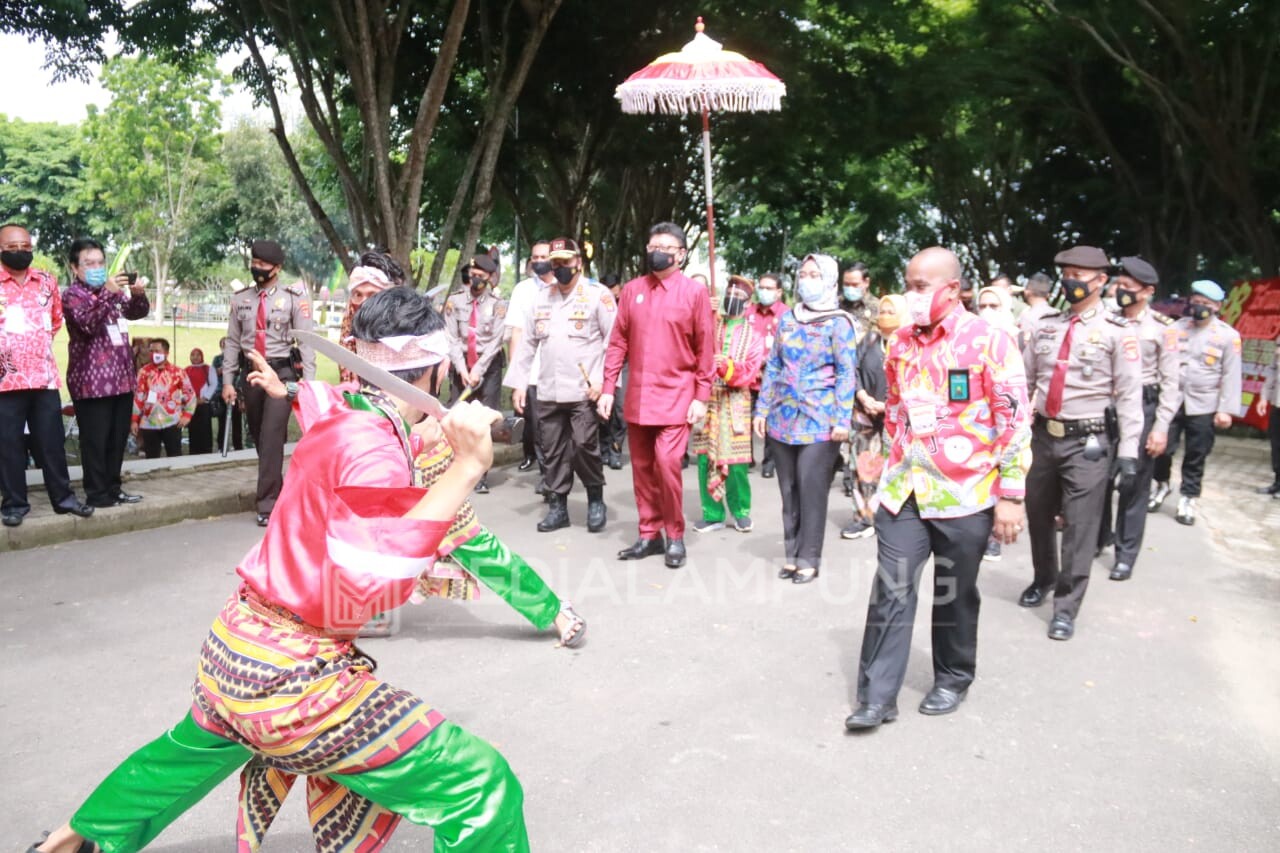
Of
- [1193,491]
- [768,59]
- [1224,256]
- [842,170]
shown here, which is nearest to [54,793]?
[1193,491]

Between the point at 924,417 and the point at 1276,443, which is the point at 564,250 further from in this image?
the point at 1276,443

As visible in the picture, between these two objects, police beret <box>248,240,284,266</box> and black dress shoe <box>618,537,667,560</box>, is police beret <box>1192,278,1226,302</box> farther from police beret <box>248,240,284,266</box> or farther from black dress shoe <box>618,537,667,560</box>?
police beret <box>248,240,284,266</box>

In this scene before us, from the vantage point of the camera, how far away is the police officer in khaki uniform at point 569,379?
768 cm

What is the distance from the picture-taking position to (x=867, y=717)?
4352 mm

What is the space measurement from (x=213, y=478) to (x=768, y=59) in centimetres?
1011

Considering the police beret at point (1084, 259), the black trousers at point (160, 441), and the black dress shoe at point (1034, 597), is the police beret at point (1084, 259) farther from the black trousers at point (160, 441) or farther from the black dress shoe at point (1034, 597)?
the black trousers at point (160, 441)

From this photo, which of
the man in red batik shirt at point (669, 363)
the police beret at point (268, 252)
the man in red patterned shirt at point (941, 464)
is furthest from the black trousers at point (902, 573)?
the police beret at point (268, 252)

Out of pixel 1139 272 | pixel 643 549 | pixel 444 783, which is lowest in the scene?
pixel 643 549

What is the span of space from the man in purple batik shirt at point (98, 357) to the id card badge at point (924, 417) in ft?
17.1

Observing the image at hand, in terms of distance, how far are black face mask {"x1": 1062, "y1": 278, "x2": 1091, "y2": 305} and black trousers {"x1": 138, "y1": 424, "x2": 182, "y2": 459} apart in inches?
320

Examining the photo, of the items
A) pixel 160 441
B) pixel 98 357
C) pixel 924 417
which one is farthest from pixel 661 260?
pixel 160 441

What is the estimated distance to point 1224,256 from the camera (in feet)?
71.5

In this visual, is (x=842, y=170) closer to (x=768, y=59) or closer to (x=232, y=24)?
(x=768, y=59)

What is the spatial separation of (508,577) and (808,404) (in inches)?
89.0
